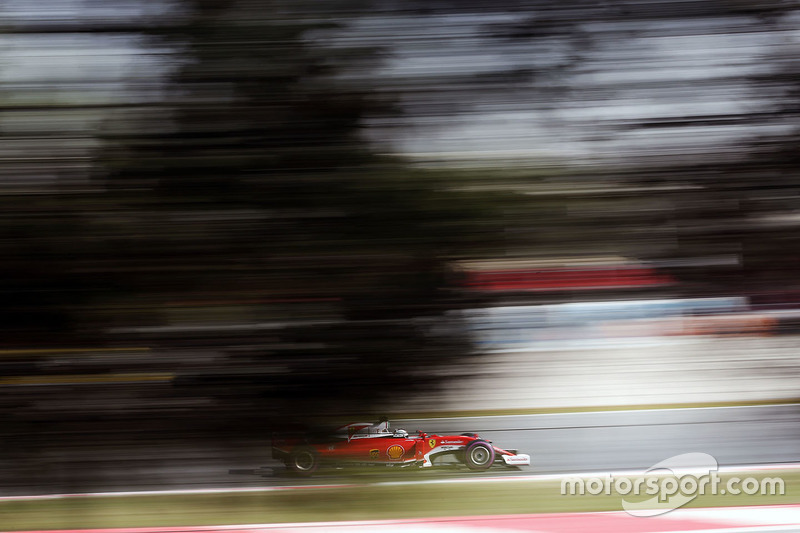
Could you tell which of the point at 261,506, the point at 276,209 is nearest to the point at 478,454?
the point at 261,506

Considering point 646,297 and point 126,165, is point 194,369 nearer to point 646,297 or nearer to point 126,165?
point 126,165

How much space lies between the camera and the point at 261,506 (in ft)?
7.44

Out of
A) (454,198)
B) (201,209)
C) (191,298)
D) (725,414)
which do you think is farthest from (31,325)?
(725,414)

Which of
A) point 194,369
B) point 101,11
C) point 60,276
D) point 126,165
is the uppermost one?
point 101,11

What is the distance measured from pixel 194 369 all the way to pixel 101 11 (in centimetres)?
129

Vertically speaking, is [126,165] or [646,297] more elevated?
[126,165]

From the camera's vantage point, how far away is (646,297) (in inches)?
88.4

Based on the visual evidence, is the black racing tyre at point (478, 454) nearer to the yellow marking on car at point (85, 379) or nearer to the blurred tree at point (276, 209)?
the blurred tree at point (276, 209)

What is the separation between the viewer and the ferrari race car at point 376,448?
7.13 feet

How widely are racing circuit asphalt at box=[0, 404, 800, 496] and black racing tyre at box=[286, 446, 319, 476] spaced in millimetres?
35

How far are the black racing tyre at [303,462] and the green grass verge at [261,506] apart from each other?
88 millimetres

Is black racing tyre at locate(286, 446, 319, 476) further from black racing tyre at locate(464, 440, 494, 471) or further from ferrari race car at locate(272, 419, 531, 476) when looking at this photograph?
black racing tyre at locate(464, 440, 494, 471)

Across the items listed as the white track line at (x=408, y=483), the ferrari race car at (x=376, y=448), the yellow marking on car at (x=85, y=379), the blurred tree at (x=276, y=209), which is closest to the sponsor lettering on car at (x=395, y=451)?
the ferrari race car at (x=376, y=448)

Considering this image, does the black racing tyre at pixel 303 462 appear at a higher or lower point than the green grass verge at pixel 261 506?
higher
